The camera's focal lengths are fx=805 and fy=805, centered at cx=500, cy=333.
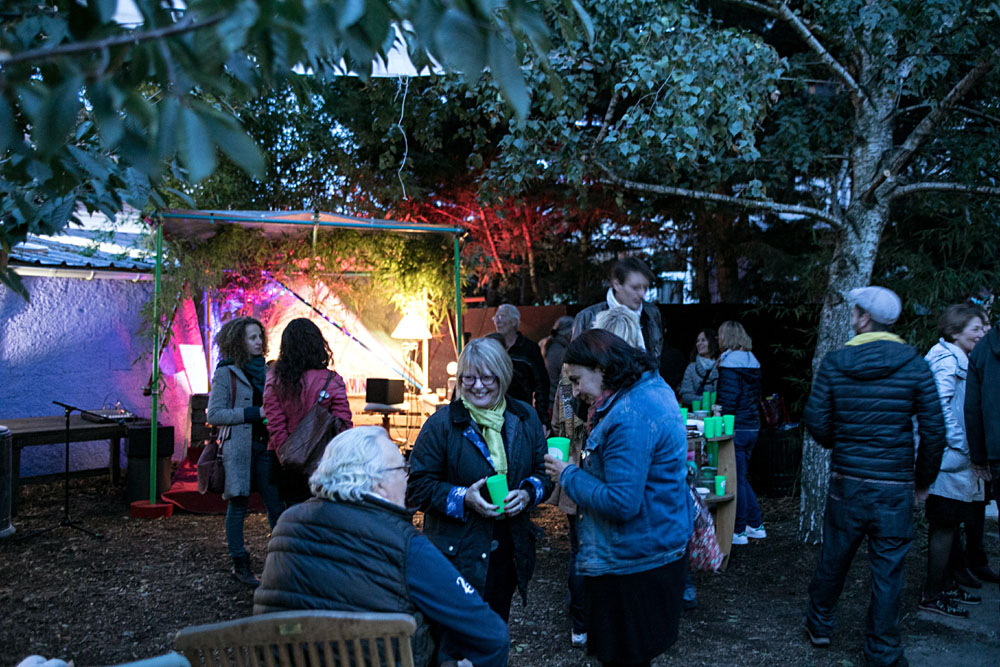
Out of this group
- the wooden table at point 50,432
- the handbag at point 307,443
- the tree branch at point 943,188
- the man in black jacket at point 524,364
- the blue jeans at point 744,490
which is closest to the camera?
the handbag at point 307,443

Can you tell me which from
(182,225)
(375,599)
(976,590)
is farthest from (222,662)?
(182,225)

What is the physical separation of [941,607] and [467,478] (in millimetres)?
3161

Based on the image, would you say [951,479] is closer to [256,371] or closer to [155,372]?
[256,371]

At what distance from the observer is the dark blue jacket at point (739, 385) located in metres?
6.12

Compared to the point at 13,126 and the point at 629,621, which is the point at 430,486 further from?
the point at 13,126

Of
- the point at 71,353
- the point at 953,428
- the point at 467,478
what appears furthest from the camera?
the point at 71,353

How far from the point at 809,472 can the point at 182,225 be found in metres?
5.55

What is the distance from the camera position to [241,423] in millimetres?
4746

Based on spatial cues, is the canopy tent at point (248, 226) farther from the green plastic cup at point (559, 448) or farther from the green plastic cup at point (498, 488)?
the green plastic cup at point (498, 488)

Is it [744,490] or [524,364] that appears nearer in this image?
[524,364]

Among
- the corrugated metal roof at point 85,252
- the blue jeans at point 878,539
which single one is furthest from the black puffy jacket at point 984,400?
the corrugated metal roof at point 85,252

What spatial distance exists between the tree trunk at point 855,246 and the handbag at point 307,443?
3481 millimetres

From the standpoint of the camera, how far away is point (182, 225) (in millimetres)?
7082

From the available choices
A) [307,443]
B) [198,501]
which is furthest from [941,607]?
[198,501]
